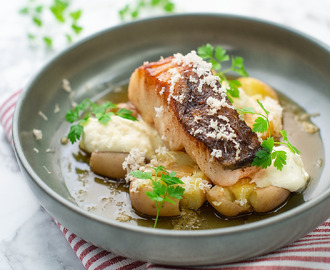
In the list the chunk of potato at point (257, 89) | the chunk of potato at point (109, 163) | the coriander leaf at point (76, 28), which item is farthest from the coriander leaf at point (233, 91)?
the coriander leaf at point (76, 28)

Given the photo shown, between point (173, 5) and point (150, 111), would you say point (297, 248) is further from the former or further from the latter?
point (173, 5)

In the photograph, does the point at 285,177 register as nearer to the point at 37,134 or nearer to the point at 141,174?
the point at 141,174

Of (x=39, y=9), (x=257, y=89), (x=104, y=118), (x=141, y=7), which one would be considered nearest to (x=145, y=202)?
(x=104, y=118)

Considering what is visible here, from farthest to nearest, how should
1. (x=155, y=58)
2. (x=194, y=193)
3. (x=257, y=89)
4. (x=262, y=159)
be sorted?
(x=155, y=58) < (x=257, y=89) < (x=194, y=193) < (x=262, y=159)

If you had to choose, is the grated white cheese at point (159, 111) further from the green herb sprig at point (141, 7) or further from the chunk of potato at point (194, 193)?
the green herb sprig at point (141, 7)

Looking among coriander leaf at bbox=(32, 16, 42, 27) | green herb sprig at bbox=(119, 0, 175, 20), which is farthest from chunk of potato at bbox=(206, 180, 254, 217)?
coriander leaf at bbox=(32, 16, 42, 27)

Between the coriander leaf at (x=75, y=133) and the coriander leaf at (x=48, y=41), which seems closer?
the coriander leaf at (x=75, y=133)

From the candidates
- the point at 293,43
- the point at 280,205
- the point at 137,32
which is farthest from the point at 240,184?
the point at 137,32
